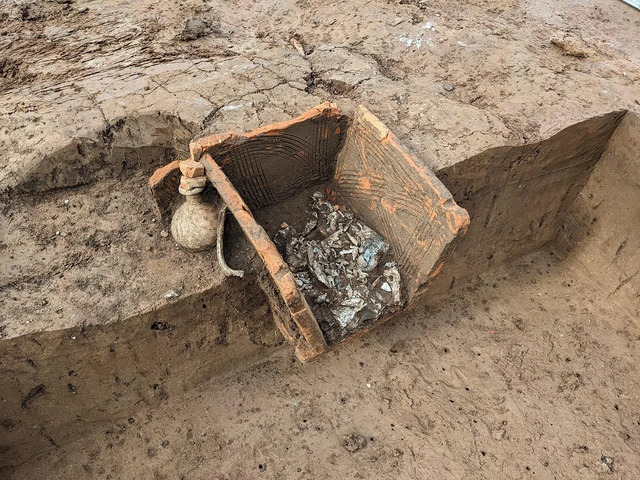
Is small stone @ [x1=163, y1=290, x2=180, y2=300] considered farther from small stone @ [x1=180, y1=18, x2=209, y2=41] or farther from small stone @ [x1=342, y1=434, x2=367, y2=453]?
small stone @ [x1=180, y1=18, x2=209, y2=41]

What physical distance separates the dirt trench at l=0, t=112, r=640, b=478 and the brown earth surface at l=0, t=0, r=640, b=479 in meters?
0.02

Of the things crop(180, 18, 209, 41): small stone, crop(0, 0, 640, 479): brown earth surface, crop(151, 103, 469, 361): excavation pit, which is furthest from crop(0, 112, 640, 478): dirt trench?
crop(180, 18, 209, 41): small stone

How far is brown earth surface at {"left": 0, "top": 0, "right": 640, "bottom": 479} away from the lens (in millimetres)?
2689

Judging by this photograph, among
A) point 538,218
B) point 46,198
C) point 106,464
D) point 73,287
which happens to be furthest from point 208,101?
point 538,218

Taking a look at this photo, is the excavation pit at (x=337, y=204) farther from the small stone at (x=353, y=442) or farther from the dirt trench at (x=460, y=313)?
the small stone at (x=353, y=442)

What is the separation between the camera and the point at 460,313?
3.55 m

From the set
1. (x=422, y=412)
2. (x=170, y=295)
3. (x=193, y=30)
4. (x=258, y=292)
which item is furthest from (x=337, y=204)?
(x=193, y=30)

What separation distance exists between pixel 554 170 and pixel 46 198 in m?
3.37

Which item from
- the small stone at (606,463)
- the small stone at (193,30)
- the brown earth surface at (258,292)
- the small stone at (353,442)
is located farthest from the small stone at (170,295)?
the small stone at (606,463)

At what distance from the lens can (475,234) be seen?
134 inches

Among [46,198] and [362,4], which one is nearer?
[46,198]

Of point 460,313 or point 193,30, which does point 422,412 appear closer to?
point 460,313

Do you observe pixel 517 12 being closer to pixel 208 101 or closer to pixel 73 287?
pixel 208 101

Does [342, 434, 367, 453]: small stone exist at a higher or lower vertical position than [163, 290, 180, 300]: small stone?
lower
